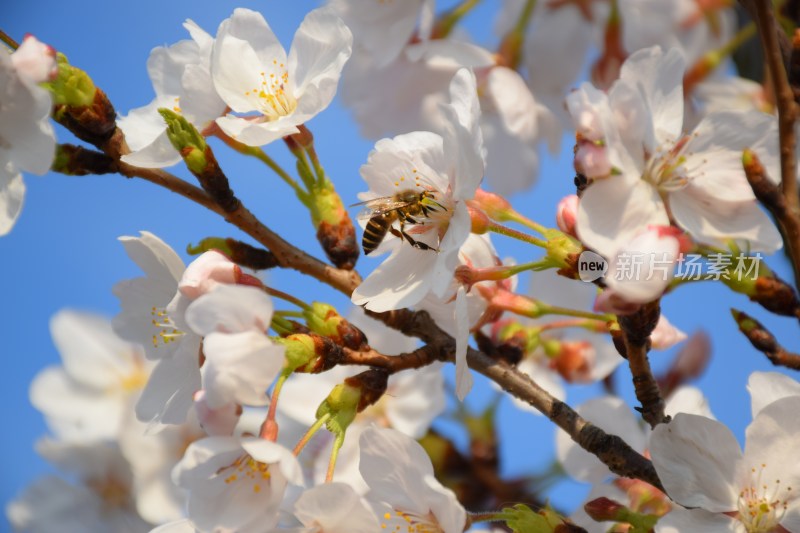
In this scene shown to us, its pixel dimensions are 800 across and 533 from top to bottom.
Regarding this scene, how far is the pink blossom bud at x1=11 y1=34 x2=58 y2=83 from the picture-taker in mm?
1134

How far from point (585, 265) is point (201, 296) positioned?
47cm

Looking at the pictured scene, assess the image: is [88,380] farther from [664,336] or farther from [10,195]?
[664,336]

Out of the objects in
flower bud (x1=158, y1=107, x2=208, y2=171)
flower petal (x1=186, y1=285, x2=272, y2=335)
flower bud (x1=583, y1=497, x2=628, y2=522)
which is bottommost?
flower bud (x1=583, y1=497, x2=628, y2=522)

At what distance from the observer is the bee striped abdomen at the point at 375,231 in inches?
51.8

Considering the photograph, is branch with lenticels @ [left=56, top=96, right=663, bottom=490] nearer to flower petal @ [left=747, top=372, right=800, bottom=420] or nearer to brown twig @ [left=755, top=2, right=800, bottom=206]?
flower petal @ [left=747, top=372, right=800, bottom=420]

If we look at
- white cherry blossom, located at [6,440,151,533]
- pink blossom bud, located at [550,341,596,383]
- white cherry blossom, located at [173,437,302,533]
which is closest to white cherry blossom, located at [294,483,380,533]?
white cherry blossom, located at [173,437,302,533]

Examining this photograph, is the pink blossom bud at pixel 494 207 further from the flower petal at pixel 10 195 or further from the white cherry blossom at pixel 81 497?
the white cherry blossom at pixel 81 497

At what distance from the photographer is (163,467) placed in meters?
2.19

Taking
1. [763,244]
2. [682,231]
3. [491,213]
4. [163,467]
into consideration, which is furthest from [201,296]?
[163,467]

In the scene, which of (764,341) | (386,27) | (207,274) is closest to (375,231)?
(207,274)

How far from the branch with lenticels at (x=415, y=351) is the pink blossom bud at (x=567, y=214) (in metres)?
0.28

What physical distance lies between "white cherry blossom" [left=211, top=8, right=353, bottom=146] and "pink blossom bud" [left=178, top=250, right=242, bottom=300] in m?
0.20

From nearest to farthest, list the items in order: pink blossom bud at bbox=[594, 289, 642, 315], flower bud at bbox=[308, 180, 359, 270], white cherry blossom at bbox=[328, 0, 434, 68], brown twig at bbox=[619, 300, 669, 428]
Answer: pink blossom bud at bbox=[594, 289, 642, 315]
brown twig at bbox=[619, 300, 669, 428]
flower bud at bbox=[308, 180, 359, 270]
white cherry blossom at bbox=[328, 0, 434, 68]

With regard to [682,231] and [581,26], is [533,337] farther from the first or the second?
[581,26]
